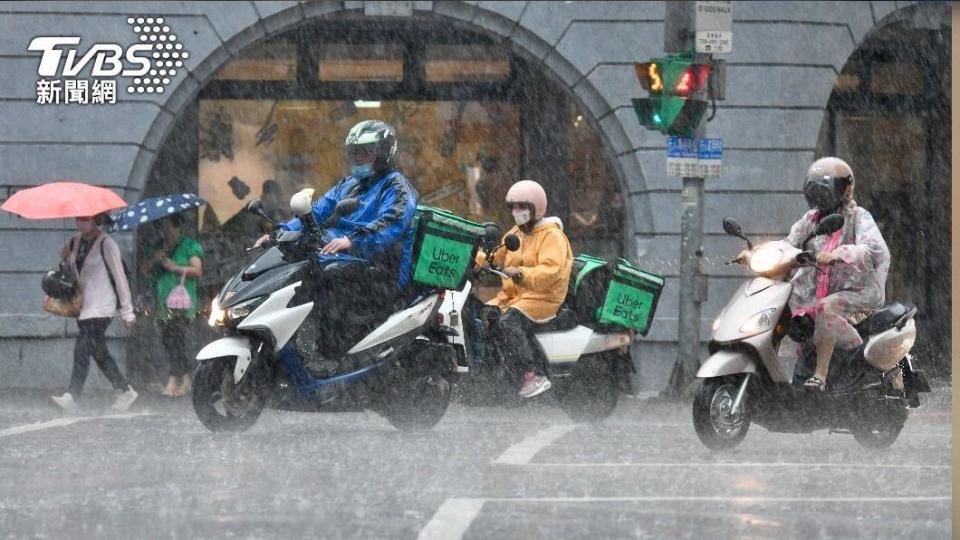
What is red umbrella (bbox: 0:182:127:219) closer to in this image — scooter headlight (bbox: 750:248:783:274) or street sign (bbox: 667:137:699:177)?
street sign (bbox: 667:137:699:177)

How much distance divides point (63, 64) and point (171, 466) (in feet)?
29.2

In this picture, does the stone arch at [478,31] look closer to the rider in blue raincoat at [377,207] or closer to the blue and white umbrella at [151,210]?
the blue and white umbrella at [151,210]

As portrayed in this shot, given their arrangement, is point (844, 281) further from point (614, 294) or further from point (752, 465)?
point (614, 294)

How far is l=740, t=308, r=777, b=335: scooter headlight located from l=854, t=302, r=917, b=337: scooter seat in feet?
2.16

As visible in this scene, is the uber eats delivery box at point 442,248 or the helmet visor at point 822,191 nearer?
the helmet visor at point 822,191

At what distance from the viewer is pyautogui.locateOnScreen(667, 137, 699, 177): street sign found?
1570 centimetres

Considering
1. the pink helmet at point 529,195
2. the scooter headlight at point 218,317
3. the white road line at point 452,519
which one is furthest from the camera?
the pink helmet at point 529,195

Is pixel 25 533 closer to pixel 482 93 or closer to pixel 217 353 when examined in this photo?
pixel 217 353

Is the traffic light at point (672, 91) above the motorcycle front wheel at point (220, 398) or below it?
above

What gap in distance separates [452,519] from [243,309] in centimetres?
334

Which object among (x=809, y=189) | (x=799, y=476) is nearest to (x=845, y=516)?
(x=799, y=476)

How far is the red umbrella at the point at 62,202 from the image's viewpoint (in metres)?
14.8

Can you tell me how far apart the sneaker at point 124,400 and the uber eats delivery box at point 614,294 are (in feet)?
12.4

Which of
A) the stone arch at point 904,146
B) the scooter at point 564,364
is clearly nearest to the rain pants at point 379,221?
the scooter at point 564,364
